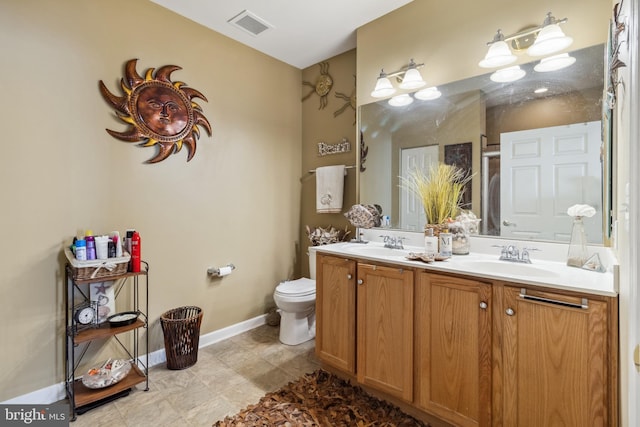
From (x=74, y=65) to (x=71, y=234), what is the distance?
3.57 feet

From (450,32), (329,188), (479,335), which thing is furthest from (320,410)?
(450,32)

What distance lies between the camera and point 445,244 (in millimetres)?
1852

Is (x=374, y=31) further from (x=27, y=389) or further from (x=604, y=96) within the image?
(x=27, y=389)

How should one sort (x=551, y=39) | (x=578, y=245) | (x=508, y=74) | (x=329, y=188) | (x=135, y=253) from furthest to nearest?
(x=329, y=188) < (x=135, y=253) < (x=508, y=74) < (x=551, y=39) < (x=578, y=245)

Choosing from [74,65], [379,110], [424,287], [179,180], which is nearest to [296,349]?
[424,287]

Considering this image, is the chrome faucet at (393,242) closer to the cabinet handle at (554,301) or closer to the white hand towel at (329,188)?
the white hand towel at (329,188)

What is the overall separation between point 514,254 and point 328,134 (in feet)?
6.72

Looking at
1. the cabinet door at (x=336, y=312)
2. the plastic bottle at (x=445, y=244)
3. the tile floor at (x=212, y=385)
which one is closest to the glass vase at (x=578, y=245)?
the plastic bottle at (x=445, y=244)

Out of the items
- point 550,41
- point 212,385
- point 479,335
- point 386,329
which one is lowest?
point 212,385

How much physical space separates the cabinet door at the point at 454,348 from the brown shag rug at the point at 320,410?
0.27 meters

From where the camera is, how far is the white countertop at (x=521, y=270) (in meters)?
1.19

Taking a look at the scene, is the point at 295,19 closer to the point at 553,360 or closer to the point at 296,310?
the point at 296,310
